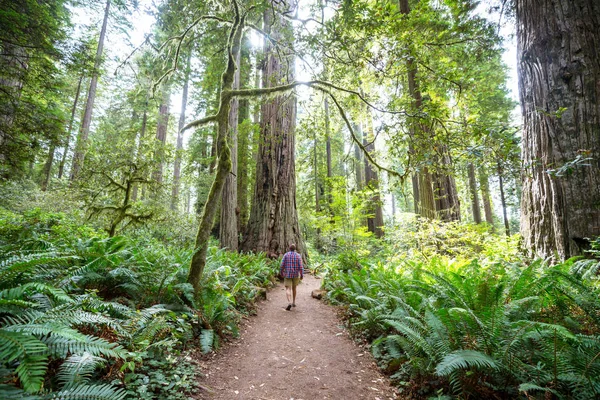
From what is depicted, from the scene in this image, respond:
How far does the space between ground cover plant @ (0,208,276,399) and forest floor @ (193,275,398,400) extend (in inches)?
13.4

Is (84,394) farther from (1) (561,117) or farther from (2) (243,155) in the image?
(2) (243,155)

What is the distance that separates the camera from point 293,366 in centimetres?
364

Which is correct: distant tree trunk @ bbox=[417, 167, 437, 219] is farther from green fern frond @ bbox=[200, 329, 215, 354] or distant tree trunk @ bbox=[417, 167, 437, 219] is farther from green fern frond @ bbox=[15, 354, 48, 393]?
green fern frond @ bbox=[15, 354, 48, 393]

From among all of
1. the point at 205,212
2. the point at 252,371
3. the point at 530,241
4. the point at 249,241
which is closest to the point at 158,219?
the point at 249,241

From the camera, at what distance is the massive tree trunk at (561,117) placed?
13.2ft

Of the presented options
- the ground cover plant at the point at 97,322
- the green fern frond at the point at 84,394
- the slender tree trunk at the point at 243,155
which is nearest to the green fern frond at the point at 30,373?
the ground cover plant at the point at 97,322

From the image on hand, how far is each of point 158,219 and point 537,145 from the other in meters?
9.24

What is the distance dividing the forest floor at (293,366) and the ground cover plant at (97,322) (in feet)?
1.12

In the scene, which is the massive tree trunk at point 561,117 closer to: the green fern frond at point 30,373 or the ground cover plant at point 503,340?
the ground cover plant at point 503,340

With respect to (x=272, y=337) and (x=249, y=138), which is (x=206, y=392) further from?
(x=249, y=138)

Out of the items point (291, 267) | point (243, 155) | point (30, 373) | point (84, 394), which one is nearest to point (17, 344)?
Answer: point (30, 373)

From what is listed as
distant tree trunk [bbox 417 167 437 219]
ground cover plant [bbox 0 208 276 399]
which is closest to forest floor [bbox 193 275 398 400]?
ground cover plant [bbox 0 208 276 399]

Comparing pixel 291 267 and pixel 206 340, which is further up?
pixel 291 267

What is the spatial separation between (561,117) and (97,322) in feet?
21.0
